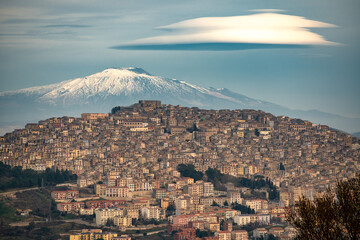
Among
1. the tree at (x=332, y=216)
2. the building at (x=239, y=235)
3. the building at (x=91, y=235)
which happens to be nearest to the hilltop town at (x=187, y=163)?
the building at (x=239, y=235)

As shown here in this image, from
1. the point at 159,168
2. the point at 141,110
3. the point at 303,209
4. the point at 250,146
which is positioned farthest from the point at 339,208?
the point at 141,110

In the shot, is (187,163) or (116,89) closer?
(187,163)

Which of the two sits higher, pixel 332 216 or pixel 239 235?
pixel 332 216

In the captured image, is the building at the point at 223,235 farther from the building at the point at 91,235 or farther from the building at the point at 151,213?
the building at the point at 91,235

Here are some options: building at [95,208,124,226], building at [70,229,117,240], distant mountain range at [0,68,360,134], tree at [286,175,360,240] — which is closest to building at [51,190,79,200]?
building at [95,208,124,226]

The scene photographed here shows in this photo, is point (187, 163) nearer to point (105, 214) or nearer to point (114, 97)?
point (105, 214)

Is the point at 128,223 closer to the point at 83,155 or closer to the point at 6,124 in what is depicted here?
the point at 83,155

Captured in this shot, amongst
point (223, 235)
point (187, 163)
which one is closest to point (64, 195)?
point (223, 235)
